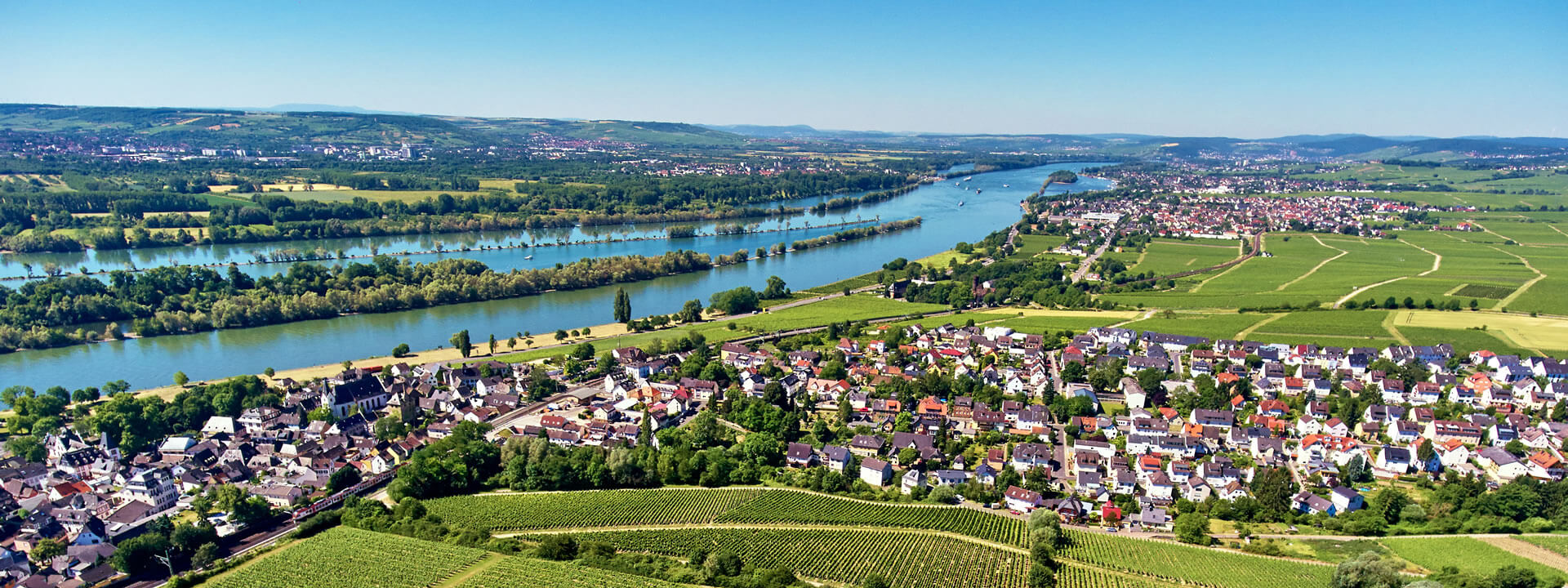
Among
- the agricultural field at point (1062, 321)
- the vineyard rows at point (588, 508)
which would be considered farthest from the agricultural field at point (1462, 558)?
the agricultural field at point (1062, 321)

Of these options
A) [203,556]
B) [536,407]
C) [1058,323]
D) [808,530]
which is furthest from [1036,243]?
[203,556]

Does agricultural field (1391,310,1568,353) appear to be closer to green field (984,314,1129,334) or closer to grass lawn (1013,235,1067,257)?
green field (984,314,1129,334)

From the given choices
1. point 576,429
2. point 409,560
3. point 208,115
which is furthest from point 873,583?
point 208,115

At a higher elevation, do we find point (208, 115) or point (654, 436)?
point (208, 115)

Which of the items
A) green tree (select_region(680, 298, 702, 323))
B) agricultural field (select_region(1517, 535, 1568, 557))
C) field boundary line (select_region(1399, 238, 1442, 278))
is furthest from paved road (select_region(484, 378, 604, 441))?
field boundary line (select_region(1399, 238, 1442, 278))

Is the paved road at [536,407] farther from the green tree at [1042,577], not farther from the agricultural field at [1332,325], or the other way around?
the agricultural field at [1332,325]

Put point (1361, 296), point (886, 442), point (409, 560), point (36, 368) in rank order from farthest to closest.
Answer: point (1361, 296) < point (36, 368) < point (886, 442) < point (409, 560)

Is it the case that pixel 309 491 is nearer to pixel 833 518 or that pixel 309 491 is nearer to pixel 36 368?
pixel 833 518
